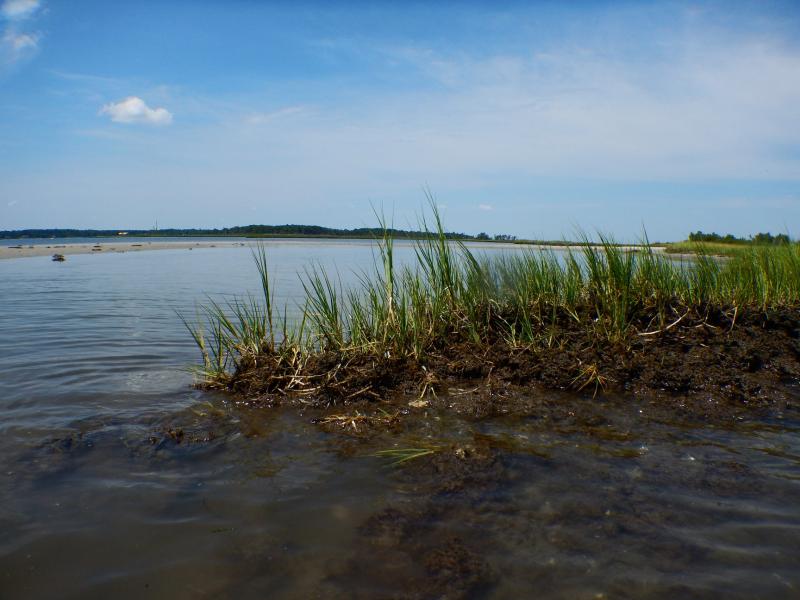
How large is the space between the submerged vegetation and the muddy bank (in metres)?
0.02

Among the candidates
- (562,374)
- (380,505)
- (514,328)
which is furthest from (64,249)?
(380,505)

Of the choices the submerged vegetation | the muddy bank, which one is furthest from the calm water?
the submerged vegetation

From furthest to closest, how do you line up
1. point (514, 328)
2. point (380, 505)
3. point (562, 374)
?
point (514, 328), point (562, 374), point (380, 505)

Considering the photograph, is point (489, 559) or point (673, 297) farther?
point (673, 297)

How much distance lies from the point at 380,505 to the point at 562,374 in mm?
2831

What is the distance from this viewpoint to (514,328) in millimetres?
6043

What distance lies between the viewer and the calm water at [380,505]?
8.75ft

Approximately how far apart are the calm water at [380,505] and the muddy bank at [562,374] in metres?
0.36

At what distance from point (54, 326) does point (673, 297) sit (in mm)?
8916

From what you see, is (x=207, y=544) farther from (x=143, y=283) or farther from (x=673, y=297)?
(x=143, y=283)

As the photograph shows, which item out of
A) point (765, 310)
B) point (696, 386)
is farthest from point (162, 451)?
point (765, 310)

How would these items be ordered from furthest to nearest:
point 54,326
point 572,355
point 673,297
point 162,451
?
point 54,326
point 673,297
point 572,355
point 162,451

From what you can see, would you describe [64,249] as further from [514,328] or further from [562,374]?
[562,374]

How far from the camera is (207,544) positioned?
2.96 metres
